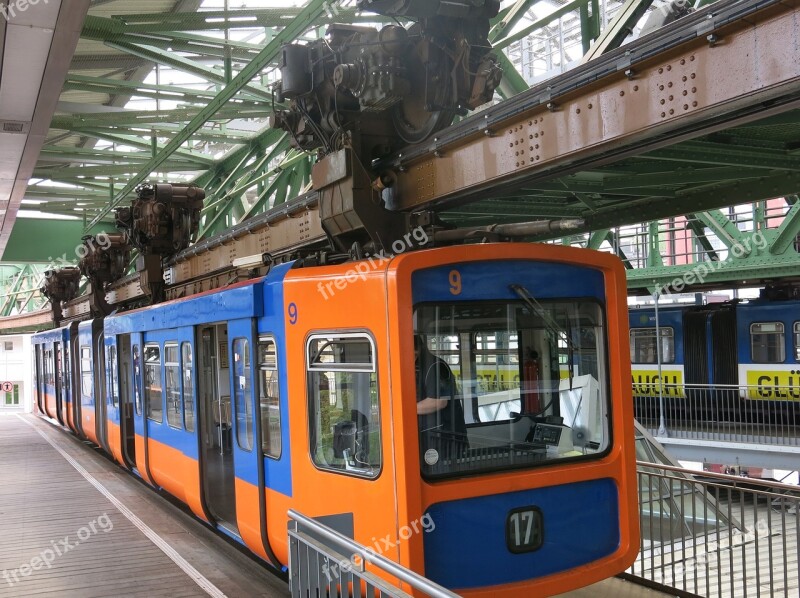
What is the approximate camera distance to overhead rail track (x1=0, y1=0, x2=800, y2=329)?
3219 mm

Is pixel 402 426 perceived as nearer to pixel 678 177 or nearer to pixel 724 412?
pixel 678 177

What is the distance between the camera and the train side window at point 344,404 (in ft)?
15.5

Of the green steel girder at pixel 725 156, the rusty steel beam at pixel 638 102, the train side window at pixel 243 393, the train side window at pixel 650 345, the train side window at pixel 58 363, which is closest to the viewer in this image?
the rusty steel beam at pixel 638 102

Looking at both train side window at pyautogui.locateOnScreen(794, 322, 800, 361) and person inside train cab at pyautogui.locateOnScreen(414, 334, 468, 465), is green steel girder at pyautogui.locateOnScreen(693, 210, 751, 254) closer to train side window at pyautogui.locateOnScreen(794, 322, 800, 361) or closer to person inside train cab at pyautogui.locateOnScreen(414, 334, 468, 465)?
train side window at pyautogui.locateOnScreen(794, 322, 800, 361)

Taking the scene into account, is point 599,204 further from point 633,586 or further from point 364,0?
point 364,0

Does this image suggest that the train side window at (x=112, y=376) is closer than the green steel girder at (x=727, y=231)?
Yes

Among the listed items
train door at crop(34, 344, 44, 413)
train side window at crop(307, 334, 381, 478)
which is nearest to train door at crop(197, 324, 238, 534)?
train side window at crop(307, 334, 381, 478)

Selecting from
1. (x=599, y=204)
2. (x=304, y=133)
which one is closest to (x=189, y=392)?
(x=304, y=133)

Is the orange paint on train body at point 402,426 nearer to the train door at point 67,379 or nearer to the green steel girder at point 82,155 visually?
the green steel girder at point 82,155

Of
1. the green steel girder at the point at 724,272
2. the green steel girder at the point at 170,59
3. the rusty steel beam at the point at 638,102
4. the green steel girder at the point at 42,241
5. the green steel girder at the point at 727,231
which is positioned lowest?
the green steel girder at the point at 724,272

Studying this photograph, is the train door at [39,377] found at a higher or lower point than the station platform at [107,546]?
higher

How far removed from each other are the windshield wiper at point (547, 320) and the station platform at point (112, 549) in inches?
106

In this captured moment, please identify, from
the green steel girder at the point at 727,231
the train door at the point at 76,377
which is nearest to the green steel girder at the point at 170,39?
the train door at the point at 76,377

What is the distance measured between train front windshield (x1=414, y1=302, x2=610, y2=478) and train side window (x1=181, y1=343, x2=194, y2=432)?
3796mm
